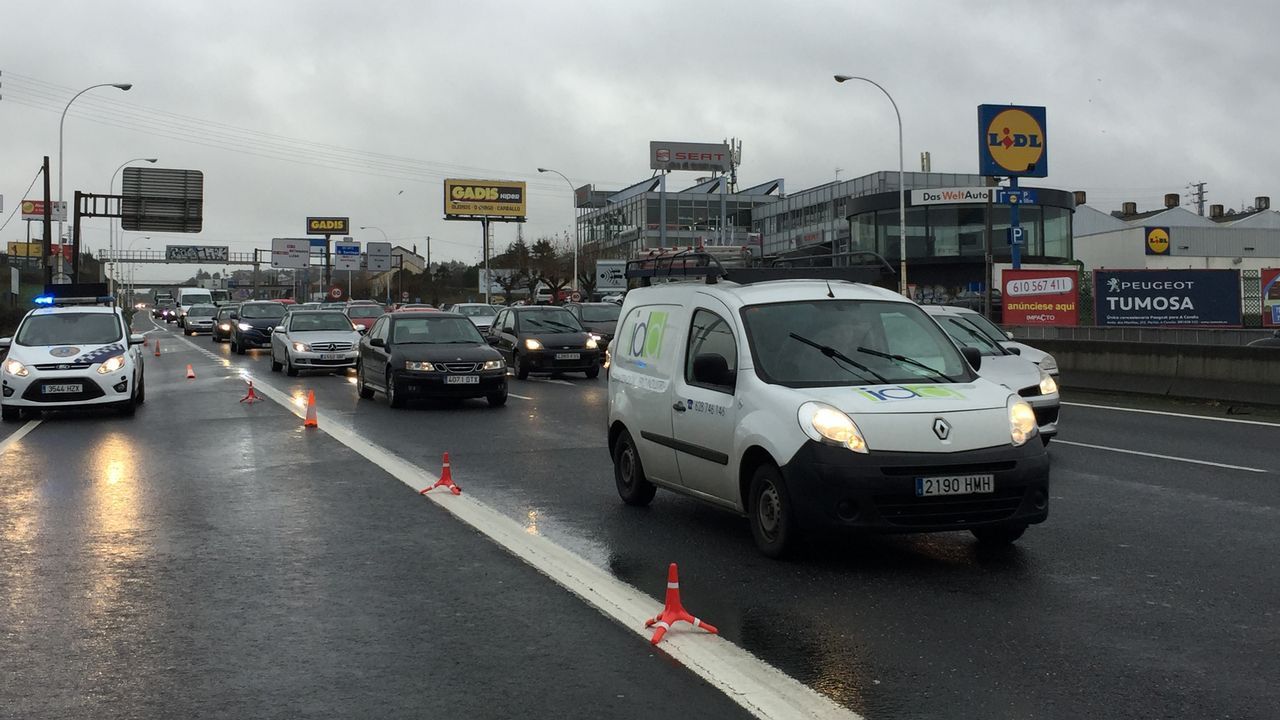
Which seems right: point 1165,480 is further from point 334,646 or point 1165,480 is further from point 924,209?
point 924,209

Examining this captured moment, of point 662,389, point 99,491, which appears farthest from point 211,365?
point 662,389

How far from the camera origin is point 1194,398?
60.5ft

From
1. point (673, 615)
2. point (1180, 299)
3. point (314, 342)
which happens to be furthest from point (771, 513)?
point (1180, 299)

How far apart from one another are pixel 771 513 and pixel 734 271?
8.81 ft

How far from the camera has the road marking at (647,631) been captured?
455cm

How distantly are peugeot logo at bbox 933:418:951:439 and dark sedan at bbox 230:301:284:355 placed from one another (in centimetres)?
3383

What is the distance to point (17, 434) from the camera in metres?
15.1

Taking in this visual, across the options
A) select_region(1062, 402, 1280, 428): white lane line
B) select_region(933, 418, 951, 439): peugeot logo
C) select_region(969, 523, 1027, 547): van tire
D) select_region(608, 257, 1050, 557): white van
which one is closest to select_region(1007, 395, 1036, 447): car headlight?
select_region(608, 257, 1050, 557): white van

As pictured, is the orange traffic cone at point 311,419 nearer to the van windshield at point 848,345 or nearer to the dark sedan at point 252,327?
the van windshield at point 848,345

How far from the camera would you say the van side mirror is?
7.48 m

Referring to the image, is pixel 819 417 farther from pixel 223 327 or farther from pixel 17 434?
pixel 223 327

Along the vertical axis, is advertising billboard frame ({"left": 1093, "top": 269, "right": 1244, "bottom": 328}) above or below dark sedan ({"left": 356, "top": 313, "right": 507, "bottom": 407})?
above

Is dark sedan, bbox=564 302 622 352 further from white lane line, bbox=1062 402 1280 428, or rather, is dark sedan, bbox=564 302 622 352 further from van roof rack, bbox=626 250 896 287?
van roof rack, bbox=626 250 896 287

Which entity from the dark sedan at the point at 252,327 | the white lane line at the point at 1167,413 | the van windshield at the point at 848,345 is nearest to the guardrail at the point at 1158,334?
the white lane line at the point at 1167,413
